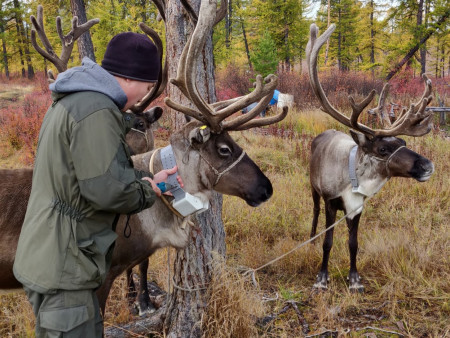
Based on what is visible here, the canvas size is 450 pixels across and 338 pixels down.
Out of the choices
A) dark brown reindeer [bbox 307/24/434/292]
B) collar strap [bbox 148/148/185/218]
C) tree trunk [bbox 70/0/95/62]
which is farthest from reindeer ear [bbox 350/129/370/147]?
tree trunk [bbox 70/0/95/62]

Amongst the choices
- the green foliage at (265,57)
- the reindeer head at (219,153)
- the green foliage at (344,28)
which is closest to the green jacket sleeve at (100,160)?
the reindeer head at (219,153)

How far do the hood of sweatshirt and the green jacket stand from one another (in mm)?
33

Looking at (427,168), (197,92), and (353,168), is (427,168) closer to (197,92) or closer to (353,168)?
(353,168)

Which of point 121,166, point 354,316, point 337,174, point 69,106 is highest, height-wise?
point 69,106

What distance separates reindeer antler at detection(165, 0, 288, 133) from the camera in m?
2.30

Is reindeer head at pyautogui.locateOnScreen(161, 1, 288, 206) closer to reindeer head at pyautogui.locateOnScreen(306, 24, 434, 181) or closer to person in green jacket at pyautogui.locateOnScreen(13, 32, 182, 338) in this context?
person in green jacket at pyautogui.locateOnScreen(13, 32, 182, 338)

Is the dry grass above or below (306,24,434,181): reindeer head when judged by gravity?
below

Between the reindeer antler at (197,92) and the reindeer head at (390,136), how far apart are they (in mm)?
1697

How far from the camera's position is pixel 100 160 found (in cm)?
169

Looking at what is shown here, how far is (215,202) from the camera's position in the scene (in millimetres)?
3420

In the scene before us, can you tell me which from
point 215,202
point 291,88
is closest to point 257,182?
point 215,202

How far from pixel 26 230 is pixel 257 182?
1.54 metres

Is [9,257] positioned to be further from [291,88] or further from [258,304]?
[291,88]

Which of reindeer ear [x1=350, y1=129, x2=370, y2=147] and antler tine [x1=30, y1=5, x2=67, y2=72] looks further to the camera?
antler tine [x1=30, y1=5, x2=67, y2=72]
